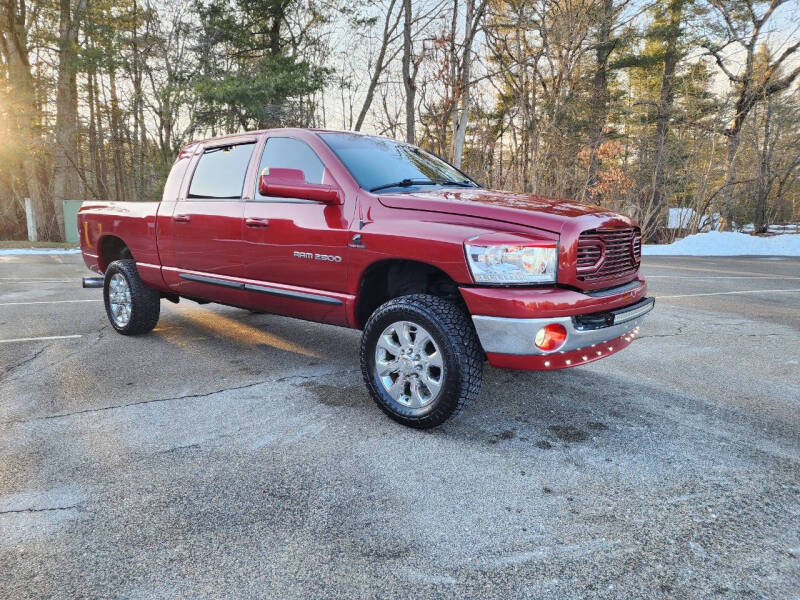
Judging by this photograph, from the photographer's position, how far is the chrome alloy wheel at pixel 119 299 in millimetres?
5219

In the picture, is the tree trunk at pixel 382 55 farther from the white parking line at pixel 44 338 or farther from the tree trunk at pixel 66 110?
the white parking line at pixel 44 338

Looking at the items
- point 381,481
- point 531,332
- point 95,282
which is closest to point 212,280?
point 95,282

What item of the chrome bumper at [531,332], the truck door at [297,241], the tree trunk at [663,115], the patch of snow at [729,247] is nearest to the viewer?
the chrome bumper at [531,332]

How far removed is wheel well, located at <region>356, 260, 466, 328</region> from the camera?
338cm

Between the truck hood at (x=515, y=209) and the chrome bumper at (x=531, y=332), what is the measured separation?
20.2 inches

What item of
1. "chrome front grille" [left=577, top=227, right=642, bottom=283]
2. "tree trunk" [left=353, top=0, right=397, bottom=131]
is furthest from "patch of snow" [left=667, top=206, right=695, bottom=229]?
"chrome front grille" [left=577, top=227, right=642, bottom=283]

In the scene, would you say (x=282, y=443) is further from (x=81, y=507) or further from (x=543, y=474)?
(x=543, y=474)

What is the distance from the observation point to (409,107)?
18234mm

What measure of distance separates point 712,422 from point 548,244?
165 centimetres

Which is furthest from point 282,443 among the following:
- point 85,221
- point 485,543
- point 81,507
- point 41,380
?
point 85,221

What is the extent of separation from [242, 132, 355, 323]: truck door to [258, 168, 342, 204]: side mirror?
12 cm

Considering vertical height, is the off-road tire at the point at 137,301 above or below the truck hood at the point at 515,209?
below

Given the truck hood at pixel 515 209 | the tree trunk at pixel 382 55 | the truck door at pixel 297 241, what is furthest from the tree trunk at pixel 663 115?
the truck door at pixel 297 241

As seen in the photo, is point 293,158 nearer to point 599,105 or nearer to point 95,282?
point 95,282
